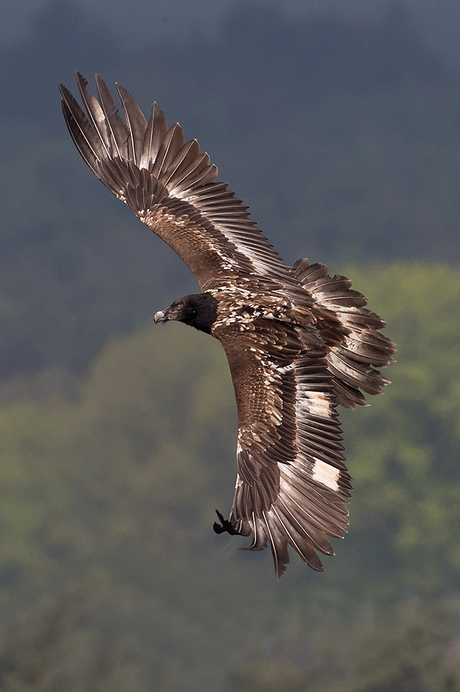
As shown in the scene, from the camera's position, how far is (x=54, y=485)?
3595 inches

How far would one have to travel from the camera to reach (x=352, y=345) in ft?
52.0

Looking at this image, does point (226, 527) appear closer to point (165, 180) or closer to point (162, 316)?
point (162, 316)

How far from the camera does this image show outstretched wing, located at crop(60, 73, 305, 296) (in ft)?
55.1

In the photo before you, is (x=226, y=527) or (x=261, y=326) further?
(x=261, y=326)

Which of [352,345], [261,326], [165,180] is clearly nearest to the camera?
[261,326]

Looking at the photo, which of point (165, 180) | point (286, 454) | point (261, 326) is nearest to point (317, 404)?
point (286, 454)

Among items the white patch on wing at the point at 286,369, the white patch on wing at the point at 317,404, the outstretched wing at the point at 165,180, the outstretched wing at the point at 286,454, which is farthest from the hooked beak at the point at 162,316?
the white patch on wing at the point at 317,404

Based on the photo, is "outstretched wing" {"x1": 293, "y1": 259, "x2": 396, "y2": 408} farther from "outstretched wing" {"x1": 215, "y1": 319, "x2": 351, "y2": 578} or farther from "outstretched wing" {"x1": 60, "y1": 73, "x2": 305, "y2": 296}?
"outstretched wing" {"x1": 215, "y1": 319, "x2": 351, "y2": 578}

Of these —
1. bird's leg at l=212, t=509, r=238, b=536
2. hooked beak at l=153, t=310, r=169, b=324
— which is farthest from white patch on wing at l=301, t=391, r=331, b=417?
hooked beak at l=153, t=310, r=169, b=324

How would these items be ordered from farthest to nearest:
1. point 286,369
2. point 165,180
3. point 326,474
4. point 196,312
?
1. point 165,180
2. point 196,312
3. point 286,369
4. point 326,474

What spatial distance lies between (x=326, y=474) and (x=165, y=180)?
7.24m

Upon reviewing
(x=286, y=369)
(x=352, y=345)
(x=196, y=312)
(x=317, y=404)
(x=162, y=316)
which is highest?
(x=352, y=345)

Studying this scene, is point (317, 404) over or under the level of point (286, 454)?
over

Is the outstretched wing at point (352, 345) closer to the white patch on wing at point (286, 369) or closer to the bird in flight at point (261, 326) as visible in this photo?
the bird in flight at point (261, 326)
